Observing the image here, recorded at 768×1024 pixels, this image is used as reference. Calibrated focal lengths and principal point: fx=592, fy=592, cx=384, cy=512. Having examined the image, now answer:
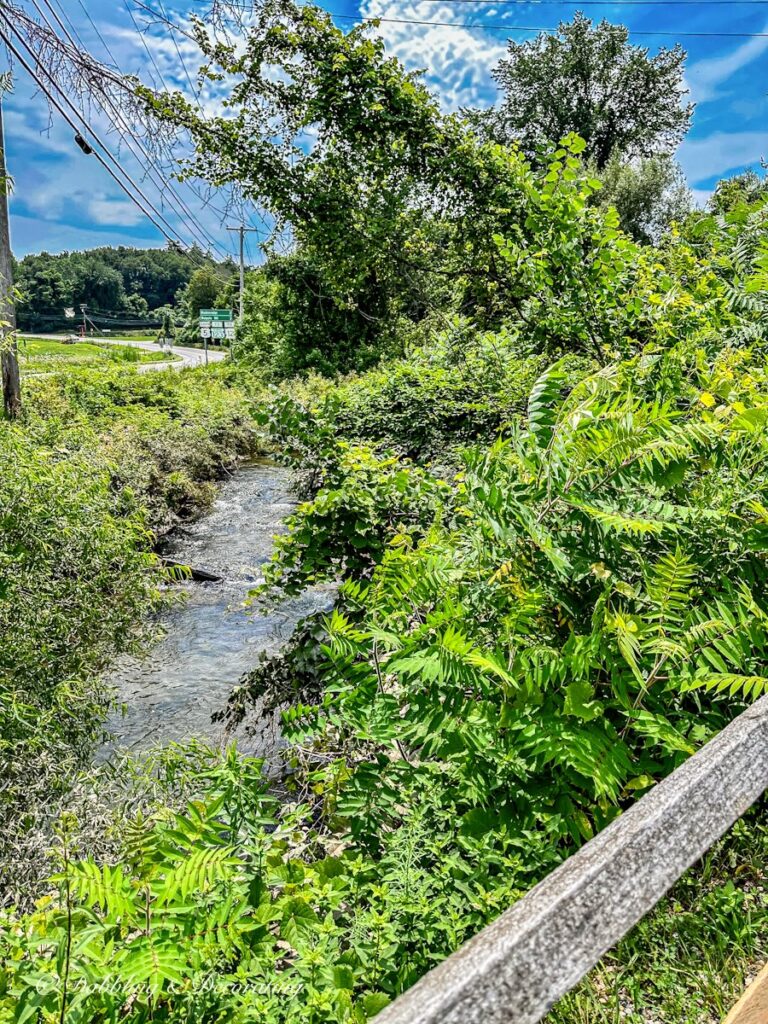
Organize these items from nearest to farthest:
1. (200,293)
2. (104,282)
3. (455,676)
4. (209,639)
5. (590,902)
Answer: (590,902) → (455,676) → (209,639) → (200,293) → (104,282)

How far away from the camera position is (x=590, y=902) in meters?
1.09

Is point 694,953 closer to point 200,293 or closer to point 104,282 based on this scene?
point 200,293

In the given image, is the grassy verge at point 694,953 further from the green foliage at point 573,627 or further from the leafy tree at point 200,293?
the leafy tree at point 200,293

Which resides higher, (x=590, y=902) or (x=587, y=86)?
(x=587, y=86)

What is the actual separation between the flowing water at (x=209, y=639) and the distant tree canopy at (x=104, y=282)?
140 feet

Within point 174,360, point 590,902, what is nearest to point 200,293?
point 174,360

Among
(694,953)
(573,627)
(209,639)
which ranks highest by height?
(573,627)

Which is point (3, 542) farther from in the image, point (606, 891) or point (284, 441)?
point (606, 891)

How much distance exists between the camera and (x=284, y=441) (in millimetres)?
A: 5125

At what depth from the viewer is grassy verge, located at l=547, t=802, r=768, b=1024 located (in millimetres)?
1867

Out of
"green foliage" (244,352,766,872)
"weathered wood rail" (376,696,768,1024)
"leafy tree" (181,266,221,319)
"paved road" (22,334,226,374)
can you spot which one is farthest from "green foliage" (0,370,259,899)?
"leafy tree" (181,266,221,319)

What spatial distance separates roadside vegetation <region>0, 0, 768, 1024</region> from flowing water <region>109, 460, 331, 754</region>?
79cm

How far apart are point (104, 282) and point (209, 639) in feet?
282

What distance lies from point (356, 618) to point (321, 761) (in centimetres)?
104
